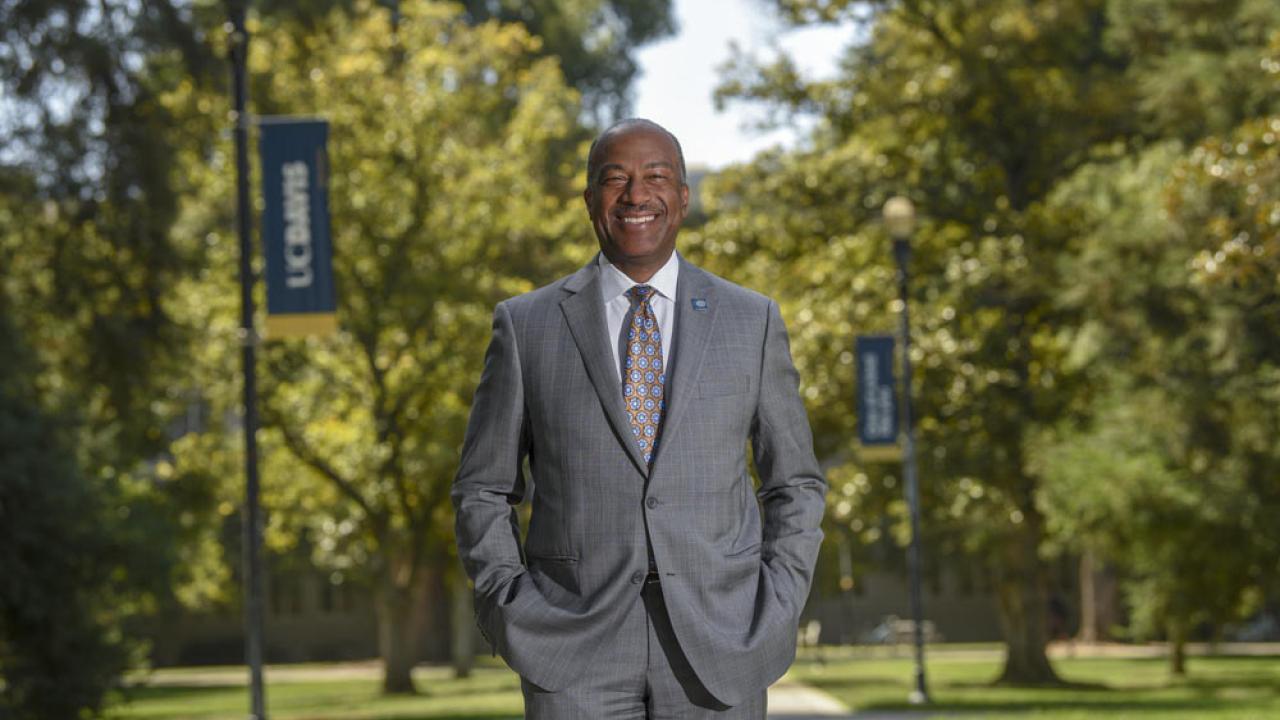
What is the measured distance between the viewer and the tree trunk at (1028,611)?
30797 mm

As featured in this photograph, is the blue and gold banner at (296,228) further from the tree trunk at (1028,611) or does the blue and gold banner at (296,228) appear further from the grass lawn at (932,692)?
the tree trunk at (1028,611)

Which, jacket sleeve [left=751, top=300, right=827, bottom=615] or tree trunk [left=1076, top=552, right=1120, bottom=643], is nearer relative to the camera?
jacket sleeve [left=751, top=300, right=827, bottom=615]

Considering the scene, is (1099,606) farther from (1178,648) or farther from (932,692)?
(932,692)

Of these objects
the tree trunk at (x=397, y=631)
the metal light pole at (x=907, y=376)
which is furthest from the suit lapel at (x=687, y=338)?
the tree trunk at (x=397, y=631)

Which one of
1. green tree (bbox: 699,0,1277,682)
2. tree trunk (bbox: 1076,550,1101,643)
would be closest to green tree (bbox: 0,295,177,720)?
green tree (bbox: 699,0,1277,682)

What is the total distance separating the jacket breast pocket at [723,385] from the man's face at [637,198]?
1.03ft

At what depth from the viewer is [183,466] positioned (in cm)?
3497

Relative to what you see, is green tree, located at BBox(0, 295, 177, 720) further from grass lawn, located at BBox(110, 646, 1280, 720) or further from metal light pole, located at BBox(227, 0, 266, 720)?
metal light pole, located at BBox(227, 0, 266, 720)

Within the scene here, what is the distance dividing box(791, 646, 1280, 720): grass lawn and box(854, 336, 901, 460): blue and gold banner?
11.5 ft

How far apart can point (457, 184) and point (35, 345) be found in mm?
12561

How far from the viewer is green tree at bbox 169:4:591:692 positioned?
107 feet

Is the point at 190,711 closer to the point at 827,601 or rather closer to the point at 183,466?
the point at 183,466

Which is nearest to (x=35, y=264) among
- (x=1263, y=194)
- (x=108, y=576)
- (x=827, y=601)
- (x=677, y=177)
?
(x=108, y=576)

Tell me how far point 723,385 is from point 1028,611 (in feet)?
90.3
